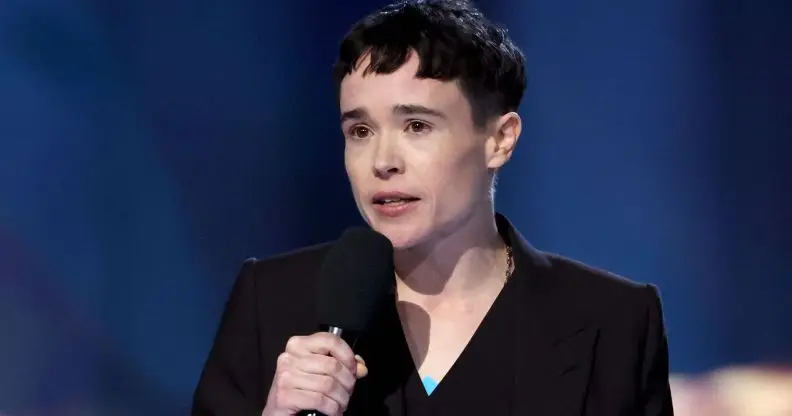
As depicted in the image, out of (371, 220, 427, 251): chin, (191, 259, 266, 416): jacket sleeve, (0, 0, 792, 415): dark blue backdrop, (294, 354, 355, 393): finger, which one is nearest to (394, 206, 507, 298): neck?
(371, 220, 427, 251): chin

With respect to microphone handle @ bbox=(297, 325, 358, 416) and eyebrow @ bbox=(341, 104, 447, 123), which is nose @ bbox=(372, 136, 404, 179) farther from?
microphone handle @ bbox=(297, 325, 358, 416)

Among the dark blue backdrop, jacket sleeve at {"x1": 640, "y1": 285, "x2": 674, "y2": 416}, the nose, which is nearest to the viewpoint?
the nose

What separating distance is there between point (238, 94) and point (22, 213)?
0.44m

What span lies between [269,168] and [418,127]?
484mm

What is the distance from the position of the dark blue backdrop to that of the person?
247 millimetres

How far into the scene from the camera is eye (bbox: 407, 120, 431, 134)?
142cm

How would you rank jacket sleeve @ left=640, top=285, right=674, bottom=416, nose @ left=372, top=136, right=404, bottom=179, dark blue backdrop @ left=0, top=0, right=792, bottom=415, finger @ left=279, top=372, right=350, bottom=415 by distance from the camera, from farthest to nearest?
dark blue backdrop @ left=0, top=0, right=792, bottom=415, jacket sleeve @ left=640, top=285, right=674, bottom=416, nose @ left=372, top=136, right=404, bottom=179, finger @ left=279, top=372, right=350, bottom=415

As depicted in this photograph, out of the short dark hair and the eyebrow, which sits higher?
the short dark hair

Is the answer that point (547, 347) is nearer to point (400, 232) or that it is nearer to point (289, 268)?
point (400, 232)

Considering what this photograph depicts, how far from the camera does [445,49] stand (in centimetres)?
144

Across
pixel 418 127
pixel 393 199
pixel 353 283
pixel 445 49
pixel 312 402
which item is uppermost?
pixel 445 49

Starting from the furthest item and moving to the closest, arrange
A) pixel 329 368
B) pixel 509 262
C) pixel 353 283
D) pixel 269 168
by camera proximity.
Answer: pixel 269 168, pixel 509 262, pixel 353 283, pixel 329 368

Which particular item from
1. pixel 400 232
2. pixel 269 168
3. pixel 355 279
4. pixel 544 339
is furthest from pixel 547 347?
pixel 269 168

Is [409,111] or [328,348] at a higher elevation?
[409,111]
